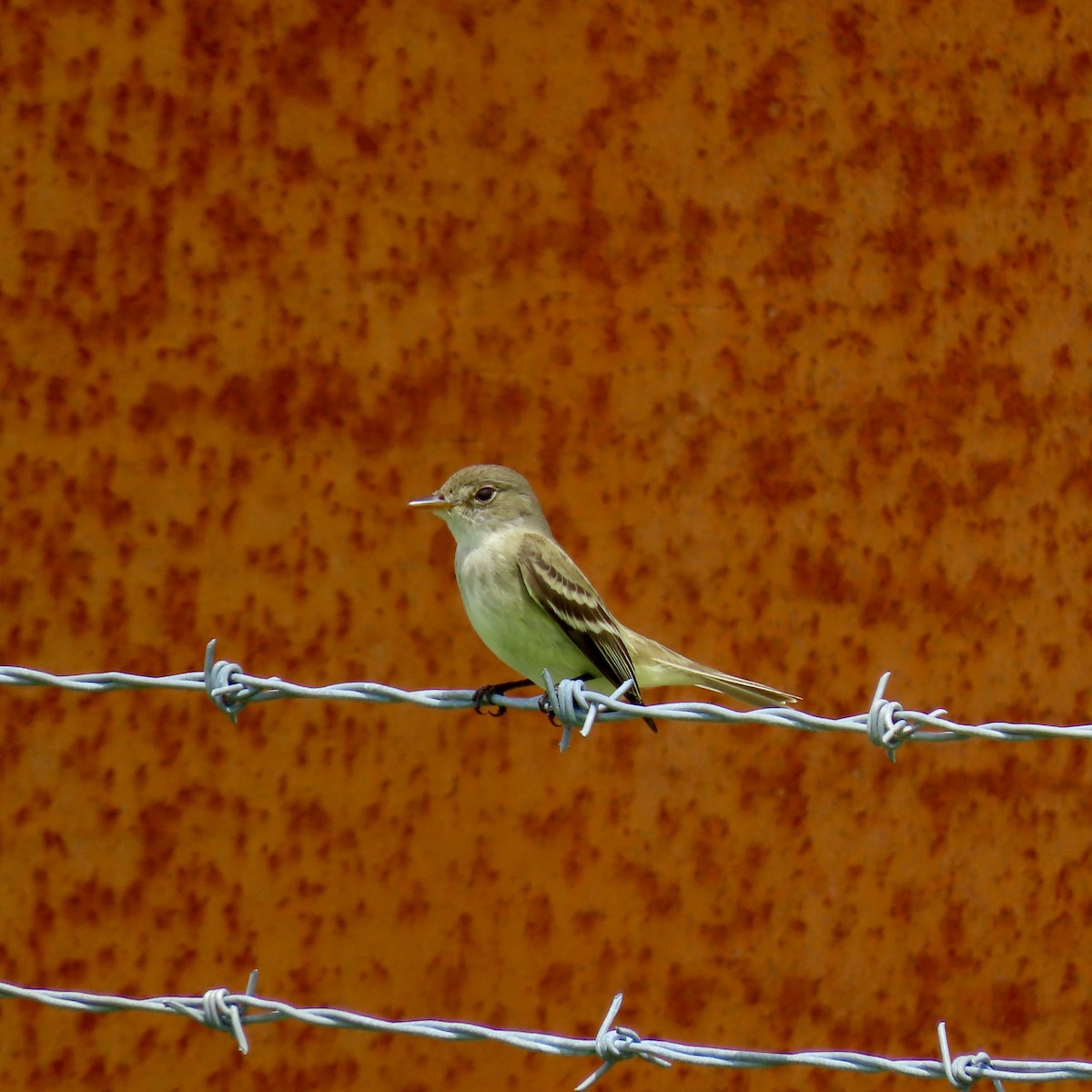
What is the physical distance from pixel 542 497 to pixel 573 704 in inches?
45.3

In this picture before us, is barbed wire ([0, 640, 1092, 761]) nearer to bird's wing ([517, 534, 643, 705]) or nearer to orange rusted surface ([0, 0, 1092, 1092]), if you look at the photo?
bird's wing ([517, 534, 643, 705])

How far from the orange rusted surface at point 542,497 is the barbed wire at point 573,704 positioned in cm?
80

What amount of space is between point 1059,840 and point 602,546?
1.53m

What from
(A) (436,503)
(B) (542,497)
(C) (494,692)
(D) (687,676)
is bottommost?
(C) (494,692)

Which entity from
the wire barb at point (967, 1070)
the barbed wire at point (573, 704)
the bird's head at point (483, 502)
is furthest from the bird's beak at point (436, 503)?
the wire barb at point (967, 1070)

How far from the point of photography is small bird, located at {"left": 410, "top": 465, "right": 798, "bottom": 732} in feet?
11.3

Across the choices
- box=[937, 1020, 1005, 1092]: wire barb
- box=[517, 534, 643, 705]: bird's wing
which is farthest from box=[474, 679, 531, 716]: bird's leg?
box=[937, 1020, 1005, 1092]: wire barb

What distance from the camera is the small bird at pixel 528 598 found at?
11.3 ft

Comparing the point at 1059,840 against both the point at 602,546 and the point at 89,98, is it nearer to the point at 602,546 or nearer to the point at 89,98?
the point at 602,546

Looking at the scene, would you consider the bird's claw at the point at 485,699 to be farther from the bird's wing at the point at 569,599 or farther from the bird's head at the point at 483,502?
the bird's head at the point at 483,502

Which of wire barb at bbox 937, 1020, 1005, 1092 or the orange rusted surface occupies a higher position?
the orange rusted surface

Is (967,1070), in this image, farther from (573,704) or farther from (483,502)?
(483,502)

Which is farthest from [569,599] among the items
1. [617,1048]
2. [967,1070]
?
[967,1070]

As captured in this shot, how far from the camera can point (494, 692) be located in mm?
3332
